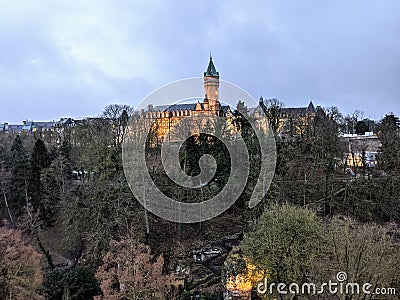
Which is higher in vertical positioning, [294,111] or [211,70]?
[211,70]

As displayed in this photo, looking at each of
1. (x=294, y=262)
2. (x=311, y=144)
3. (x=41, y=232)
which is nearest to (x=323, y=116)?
(x=311, y=144)

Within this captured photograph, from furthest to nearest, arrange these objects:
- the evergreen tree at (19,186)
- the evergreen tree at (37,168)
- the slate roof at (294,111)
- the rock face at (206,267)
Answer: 1. the slate roof at (294,111)
2. the evergreen tree at (19,186)
3. the evergreen tree at (37,168)
4. the rock face at (206,267)

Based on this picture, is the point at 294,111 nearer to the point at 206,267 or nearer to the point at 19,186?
the point at 206,267

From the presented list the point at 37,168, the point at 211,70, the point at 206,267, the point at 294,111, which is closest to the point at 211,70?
the point at 211,70

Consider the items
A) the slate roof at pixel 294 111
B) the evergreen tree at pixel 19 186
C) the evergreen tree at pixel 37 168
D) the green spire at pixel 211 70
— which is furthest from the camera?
the green spire at pixel 211 70

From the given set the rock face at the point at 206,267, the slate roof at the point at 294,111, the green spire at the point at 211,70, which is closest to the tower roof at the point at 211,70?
Answer: the green spire at the point at 211,70

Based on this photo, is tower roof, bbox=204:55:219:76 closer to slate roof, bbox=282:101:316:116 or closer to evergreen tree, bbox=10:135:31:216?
slate roof, bbox=282:101:316:116

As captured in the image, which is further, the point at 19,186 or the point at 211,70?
the point at 211,70

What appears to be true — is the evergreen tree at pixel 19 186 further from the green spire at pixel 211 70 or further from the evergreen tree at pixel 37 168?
the green spire at pixel 211 70

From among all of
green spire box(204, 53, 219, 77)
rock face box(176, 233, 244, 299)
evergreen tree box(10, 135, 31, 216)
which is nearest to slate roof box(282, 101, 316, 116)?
rock face box(176, 233, 244, 299)

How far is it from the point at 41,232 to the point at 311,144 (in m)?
16.3

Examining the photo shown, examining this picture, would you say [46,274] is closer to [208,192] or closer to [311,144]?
[208,192]

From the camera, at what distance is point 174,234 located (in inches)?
701

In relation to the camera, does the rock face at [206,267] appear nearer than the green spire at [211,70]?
Yes
